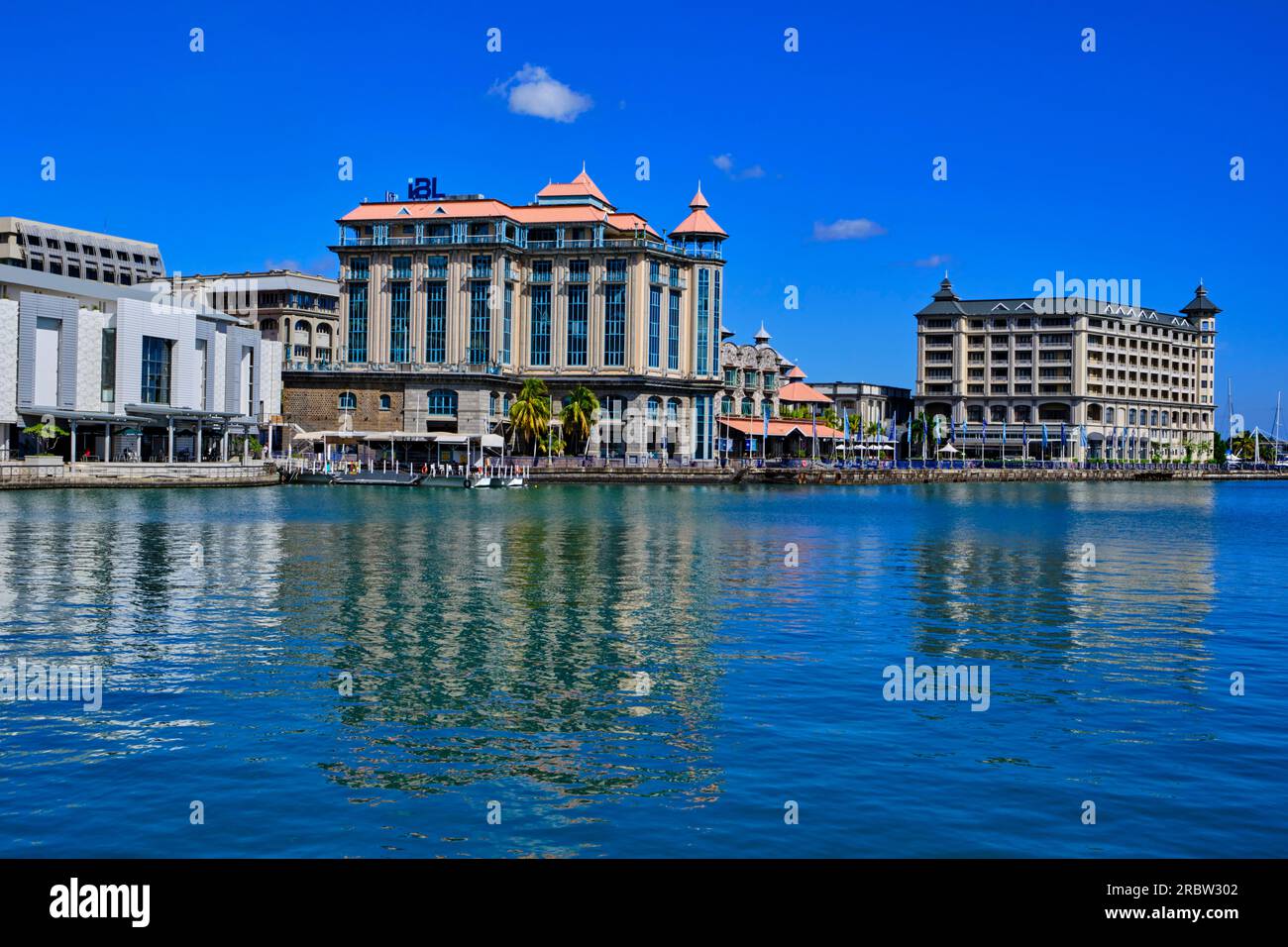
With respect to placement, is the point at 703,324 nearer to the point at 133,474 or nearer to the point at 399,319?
→ the point at 399,319

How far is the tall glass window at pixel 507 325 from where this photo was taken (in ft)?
474

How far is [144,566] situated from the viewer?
42.2m

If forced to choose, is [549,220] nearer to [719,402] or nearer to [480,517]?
[719,402]

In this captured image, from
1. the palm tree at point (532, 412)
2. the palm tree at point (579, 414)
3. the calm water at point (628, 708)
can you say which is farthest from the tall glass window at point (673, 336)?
the calm water at point (628, 708)

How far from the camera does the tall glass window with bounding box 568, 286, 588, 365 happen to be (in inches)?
5763

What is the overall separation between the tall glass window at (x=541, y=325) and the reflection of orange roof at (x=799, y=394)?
52161mm

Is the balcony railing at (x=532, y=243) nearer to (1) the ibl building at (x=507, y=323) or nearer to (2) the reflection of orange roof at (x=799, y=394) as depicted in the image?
(1) the ibl building at (x=507, y=323)

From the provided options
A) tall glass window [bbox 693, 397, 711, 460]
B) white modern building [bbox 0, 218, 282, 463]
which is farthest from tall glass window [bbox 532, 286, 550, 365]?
white modern building [bbox 0, 218, 282, 463]

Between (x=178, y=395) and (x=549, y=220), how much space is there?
5125cm

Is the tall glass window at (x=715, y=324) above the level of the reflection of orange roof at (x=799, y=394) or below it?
above

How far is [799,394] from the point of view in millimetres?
192500
